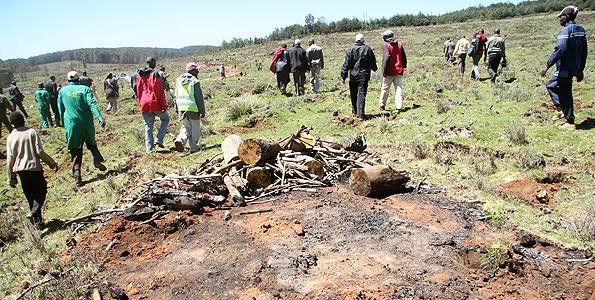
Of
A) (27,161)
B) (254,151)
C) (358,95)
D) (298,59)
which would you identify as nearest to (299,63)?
(298,59)

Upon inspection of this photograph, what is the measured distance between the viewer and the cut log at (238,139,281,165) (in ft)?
21.2

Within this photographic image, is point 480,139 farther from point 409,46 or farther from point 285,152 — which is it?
point 409,46

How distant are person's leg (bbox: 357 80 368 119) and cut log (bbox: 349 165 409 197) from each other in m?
3.76

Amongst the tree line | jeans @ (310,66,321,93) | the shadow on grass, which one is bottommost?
the shadow on grass

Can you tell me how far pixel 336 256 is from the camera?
4430 millimetres

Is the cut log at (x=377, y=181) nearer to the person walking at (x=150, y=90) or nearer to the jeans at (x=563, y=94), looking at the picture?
the jeans at (x=563, y=94)

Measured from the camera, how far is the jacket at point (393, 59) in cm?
953

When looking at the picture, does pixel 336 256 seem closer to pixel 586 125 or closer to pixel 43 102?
pixel 586 125

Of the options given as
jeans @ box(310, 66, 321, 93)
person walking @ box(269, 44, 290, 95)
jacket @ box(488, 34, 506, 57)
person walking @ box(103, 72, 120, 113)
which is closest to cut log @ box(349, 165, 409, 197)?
jeans @ box(310, 66, 321, 93)

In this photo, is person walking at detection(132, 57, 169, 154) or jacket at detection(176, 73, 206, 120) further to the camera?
person walking at detection(132, 57, 169, 154)

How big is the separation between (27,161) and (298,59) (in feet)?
29.0

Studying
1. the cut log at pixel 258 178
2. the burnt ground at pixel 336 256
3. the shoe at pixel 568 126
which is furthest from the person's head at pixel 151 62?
the shoe at pixel 568 126

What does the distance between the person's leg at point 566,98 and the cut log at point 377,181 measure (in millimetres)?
3686

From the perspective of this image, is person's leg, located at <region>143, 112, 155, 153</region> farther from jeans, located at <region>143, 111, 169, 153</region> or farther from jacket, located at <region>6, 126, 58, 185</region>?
jacket, located at <region>6, 126, 58, 185</region>
